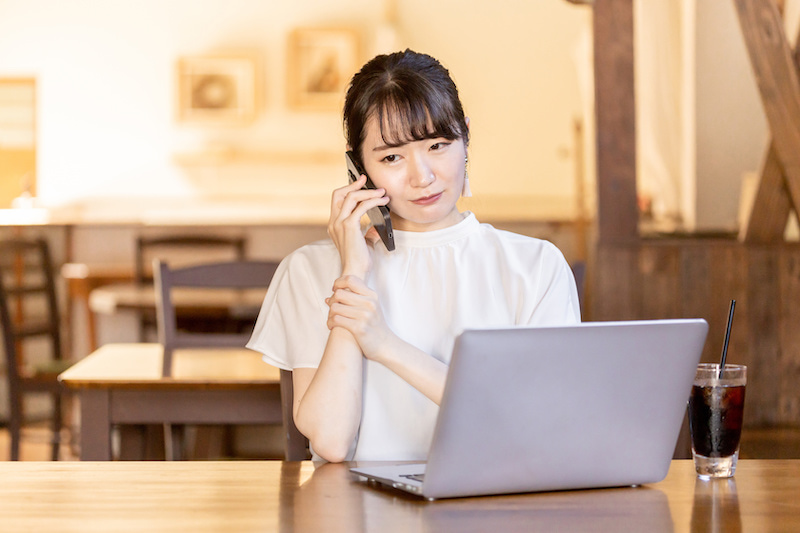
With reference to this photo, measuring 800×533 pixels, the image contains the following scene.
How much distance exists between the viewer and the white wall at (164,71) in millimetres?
7176

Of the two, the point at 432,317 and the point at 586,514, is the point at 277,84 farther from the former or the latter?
the point at 586,514

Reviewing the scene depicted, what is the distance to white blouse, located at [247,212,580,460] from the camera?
4.50ft

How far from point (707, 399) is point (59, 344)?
4.25 m

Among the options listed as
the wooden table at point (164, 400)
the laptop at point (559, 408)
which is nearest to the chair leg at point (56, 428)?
the wooden table at point (164, 400)

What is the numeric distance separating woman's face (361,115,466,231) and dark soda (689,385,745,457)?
1.61ft

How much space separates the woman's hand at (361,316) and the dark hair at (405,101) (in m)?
0.24

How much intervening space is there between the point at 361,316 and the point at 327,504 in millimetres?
353

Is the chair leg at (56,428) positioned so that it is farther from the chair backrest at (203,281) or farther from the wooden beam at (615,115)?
the wooden beam at (615,115)

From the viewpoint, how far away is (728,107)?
16.5ft

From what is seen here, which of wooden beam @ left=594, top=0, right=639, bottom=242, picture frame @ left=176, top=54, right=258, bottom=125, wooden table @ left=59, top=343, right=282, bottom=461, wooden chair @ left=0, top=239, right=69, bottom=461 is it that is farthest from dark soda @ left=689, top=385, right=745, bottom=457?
picture frame @ left=176, top=54, right=258, bottom=125

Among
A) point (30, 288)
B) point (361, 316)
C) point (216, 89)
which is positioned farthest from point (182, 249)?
point (361, 316)

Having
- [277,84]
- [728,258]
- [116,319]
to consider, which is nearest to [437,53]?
[277,84]

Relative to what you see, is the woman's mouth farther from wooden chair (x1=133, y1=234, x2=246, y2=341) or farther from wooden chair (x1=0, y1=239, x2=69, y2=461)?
wooden chair (x1=133, y1=234, x2=246, y2=341)

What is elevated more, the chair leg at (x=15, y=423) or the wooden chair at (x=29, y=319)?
the wooden chair at (x=29, y=319)
